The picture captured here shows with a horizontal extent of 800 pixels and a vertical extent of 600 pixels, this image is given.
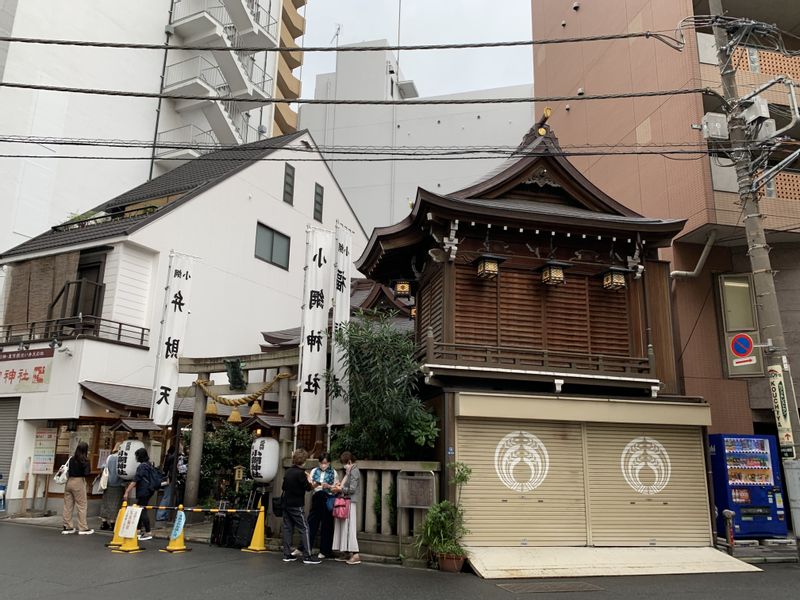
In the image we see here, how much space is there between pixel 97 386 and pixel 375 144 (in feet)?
103

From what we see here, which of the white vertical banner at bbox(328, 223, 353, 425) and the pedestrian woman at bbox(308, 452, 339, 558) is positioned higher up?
the white vertical banner at bbox(328, 223, 353, 425)

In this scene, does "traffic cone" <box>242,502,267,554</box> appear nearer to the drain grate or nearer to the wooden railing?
the wooden railing

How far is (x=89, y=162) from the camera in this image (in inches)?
1101

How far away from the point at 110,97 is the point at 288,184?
30.2ft

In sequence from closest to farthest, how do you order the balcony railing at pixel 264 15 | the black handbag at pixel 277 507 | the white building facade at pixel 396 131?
the black handbag at pixel 277 507 < the balcony railing at pixel 264 15 < the white building facade at pixel 396 131

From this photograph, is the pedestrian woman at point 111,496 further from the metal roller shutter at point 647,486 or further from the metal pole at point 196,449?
the metal roller shutter at point 647,486

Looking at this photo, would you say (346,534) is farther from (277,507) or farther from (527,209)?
(527,209)

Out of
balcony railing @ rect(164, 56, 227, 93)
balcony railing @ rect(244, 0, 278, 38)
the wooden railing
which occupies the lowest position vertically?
the wooden railing

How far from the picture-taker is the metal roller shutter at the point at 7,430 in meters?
20.5

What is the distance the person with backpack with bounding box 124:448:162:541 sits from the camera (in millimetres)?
13977

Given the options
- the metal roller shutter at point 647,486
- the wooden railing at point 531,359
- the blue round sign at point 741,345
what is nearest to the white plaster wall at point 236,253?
the wooden railing at point 531,359

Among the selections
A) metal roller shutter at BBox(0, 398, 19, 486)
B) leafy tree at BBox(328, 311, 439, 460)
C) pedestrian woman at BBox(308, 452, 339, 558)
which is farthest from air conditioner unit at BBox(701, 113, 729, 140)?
metal roller shutter at BBox(0, 398, 19, 486)

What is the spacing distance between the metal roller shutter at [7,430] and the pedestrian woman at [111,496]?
632cm

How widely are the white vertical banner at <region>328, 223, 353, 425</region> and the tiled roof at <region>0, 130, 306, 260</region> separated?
6.39 m
